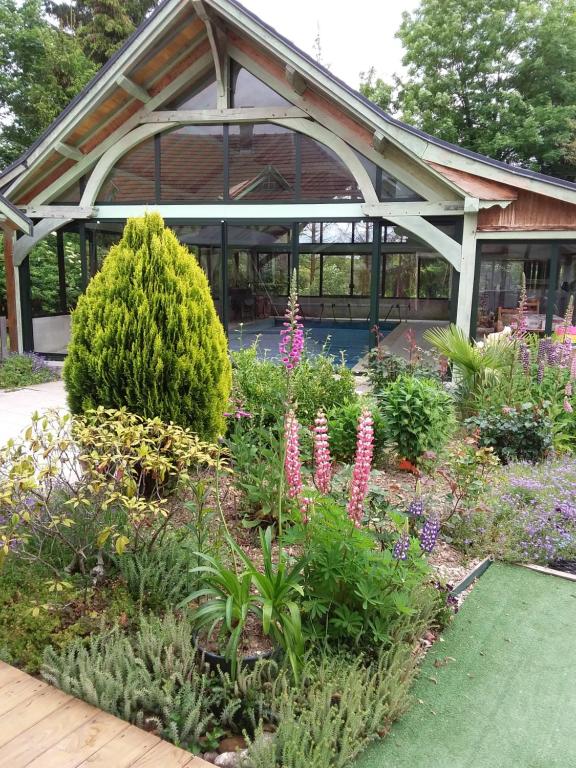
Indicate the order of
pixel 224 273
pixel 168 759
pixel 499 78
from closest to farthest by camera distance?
1. pixel 168 759
2. pixel 224 273
3. pixel 499 78

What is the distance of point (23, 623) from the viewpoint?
2.50 meters

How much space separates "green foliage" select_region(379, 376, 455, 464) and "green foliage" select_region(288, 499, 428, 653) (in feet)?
6.92

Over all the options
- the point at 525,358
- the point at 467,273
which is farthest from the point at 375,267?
the point at 525,358

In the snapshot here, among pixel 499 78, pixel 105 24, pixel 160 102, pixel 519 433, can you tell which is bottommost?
pixel 519 433

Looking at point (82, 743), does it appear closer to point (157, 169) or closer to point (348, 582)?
point (348, 582)

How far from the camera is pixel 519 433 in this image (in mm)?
4941

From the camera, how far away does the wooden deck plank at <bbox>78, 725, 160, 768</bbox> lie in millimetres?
1856

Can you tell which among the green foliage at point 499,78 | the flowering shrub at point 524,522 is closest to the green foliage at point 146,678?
the flowering shrub at point 524,522

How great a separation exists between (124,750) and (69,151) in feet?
30.6

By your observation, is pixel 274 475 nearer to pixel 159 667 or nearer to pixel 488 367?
pixel 159 667

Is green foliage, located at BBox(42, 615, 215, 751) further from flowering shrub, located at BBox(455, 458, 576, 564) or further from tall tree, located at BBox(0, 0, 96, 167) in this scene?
tall tree, located at BBox(0, 0, 96, 167)

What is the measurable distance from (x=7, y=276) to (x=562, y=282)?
9.35m

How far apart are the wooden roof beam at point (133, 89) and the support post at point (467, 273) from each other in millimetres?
5423

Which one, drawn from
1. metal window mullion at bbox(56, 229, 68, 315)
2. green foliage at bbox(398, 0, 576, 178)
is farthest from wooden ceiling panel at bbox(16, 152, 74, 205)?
green foliage at bbox(398, 0, 576, 178)
